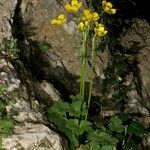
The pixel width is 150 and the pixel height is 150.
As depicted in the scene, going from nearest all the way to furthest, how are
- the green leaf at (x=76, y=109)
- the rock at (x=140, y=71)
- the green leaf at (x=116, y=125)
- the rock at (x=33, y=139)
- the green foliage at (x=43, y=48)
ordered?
the rock at (x=33, y=139) → the green leaf at (x=76, y=109) → the green leaf at (x=116, y=125) → the green foliage at (x=43, y=48) → the rock at (x=140, y=71)

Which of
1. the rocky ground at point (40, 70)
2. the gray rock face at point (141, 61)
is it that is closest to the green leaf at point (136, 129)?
the rocky ground at point (40, 70)

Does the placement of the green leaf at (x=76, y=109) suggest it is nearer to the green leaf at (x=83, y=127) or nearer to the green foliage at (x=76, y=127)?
the green foliage at (x=76, y=127)

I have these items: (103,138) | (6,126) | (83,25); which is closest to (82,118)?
(103,138)

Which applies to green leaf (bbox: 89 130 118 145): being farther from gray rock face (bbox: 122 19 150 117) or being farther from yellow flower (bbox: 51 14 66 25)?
gray rock face (bbox: 122 19 150 117)

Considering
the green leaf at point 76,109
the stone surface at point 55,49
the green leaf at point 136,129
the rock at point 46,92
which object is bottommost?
the green leaf at point 136,129

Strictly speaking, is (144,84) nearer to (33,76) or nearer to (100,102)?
(100,102)

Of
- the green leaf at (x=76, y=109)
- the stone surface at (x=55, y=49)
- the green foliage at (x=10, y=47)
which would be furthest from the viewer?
the stone surface at (x=55, y=49)

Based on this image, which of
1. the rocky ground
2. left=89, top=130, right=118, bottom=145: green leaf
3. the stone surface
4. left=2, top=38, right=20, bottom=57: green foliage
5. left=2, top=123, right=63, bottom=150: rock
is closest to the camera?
left=2, top=123, right=63, bottom=150: rock

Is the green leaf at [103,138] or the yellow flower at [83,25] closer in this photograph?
the yellow flower at [83,25]

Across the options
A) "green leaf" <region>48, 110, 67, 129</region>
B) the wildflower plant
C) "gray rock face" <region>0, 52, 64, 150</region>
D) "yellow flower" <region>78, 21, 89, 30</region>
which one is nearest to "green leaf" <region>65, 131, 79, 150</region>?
the wildflower plant
